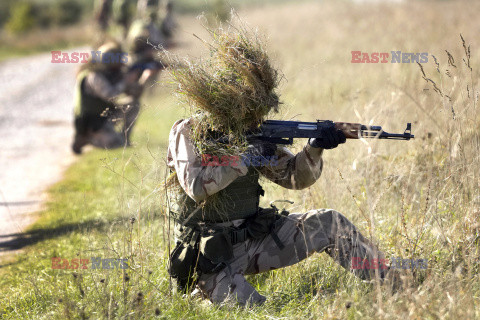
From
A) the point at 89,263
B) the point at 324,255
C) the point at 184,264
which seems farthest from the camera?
the point at 89,263

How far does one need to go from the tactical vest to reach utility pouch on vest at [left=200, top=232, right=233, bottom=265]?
15cm

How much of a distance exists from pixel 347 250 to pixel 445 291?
651 mm

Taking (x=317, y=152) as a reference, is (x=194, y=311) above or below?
below

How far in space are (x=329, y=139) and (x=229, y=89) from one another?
2.26ft

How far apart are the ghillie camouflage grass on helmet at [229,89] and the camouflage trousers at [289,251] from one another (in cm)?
67

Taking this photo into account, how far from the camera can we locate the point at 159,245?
4277 millimetres

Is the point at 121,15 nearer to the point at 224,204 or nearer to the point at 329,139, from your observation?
the point at 224,204

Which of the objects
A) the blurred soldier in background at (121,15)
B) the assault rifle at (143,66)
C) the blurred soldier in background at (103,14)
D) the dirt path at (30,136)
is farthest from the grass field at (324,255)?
the blurred soldier in background at (121,15)

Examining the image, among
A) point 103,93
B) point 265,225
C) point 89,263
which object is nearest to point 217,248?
point 265,225

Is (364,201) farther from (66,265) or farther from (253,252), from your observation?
(66,265)

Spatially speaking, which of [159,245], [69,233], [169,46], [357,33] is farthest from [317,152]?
[357,33]

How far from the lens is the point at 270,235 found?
11.9 feet

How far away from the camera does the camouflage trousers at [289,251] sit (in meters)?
3.39

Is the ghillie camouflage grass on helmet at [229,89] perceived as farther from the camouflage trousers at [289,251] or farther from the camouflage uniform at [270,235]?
the camouflage trousers at [289,251]
